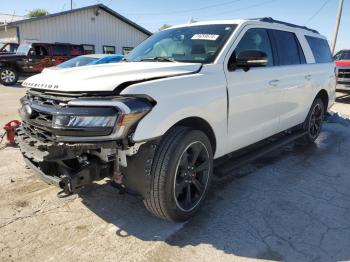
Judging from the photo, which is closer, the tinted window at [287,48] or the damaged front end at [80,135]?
the damaged front end at [80,135]

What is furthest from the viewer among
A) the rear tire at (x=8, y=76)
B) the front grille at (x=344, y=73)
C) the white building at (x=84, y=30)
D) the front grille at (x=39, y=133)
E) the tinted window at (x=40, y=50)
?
the white building at (x=84, y=30)

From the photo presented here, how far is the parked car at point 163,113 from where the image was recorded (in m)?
2.63

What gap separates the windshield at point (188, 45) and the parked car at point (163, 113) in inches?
0.6

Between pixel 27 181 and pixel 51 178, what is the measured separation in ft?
5.47

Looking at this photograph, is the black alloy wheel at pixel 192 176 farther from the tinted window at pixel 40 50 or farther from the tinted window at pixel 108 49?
the tinted window at pixel 108 49

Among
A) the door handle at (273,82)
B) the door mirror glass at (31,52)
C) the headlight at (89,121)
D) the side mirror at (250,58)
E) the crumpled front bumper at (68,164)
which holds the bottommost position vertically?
the crumpled front bumper at (68,164)

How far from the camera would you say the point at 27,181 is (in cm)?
429

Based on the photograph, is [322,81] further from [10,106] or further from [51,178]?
[10,106]

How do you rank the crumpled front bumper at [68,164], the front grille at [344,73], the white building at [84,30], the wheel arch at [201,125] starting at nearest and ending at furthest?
the crumpled front bumper at [68,164]
the wheel arch at [201,125]
the front grille at [344,73]
the white building at [84,30]

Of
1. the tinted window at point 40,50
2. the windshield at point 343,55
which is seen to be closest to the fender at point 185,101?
the windshield at point 343,55

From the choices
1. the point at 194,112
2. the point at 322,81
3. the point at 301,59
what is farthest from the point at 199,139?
the point at 322,81

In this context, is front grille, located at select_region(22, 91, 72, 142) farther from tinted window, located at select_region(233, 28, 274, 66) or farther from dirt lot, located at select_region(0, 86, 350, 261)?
tinted window, located at select_region(233, 28, 274, 66)

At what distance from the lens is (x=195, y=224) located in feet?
11.0

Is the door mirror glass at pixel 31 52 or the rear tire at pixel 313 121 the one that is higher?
the door mirror glass at pixel 31 52
